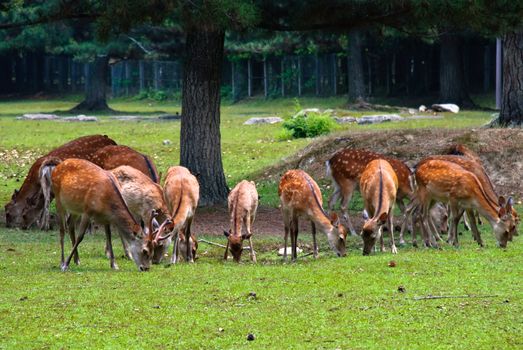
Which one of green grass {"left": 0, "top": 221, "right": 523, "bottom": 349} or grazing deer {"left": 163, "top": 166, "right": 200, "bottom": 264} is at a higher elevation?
grazing deer {"left": 163, "top": 166, "right": 200, "bottom": 264}

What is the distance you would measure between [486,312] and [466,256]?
2.91m

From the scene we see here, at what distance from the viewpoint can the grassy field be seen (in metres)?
8.12

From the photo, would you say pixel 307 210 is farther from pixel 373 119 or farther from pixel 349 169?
pixel 373 119

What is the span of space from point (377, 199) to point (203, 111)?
472cm

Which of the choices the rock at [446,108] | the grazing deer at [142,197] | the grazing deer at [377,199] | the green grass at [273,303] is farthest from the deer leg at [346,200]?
the rock at [446,108]

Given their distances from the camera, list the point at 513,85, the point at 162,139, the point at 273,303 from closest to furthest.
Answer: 1. the point at 273,303
2. the point at 513,85
3. the point at 162,139

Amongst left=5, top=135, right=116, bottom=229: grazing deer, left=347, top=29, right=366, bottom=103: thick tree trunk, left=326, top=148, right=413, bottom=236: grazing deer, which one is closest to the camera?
left=326, top=148, right=413, bottom=236: grazing deer

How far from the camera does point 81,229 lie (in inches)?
455

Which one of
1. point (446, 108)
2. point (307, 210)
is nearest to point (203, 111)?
point (307, 210)

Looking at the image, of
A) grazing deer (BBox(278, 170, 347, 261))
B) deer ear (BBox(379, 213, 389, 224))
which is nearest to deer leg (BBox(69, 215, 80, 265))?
grazing deer (BBox(278, 170, 347, 261))

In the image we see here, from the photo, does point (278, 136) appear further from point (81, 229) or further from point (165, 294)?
point (165, 294)

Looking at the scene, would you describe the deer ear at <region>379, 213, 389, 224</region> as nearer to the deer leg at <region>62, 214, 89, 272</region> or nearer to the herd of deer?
the herd of deer

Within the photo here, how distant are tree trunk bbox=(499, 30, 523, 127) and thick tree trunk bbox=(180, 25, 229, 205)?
6.51m

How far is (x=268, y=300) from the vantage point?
9.49 meters
